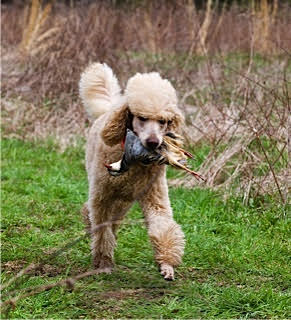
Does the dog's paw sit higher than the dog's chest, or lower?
lower

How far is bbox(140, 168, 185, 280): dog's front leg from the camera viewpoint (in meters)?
4.15

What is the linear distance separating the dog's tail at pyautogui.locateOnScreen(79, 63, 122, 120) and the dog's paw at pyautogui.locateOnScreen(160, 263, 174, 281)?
4.98 ft

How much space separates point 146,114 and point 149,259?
131cm

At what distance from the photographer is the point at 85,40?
31.1 ft

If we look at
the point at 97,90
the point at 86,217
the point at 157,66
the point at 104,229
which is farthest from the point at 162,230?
the point at 157,66

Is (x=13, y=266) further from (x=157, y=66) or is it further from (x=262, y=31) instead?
(x=262, y=31)

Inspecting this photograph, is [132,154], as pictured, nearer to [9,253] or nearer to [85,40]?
[9,253]

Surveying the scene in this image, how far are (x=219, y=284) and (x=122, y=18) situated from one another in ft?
23.3

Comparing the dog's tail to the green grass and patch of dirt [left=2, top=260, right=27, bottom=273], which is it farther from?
patch of dirt [left=2, top=260, right=27, bottom=273]

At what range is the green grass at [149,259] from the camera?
12.7 feet

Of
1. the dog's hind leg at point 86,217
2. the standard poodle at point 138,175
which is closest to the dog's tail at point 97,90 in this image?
the standard poodle at point 138,175

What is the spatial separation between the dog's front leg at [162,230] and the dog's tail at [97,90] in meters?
0.98

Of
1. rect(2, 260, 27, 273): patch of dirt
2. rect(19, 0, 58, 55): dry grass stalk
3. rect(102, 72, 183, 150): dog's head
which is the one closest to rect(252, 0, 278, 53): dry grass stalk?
rect(19, 0, 58, 55): dry grass stalk

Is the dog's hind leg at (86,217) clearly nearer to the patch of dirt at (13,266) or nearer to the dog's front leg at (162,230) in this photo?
the patch of dirt at (13,266)
